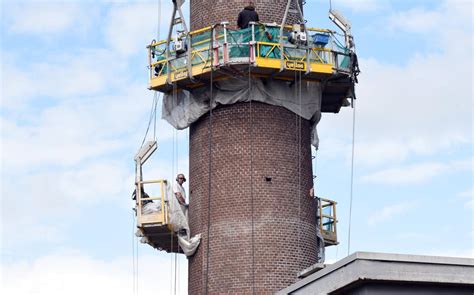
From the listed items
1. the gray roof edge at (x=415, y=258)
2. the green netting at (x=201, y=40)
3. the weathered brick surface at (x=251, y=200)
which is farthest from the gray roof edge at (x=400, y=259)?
the green netting at (x=201, y=40)

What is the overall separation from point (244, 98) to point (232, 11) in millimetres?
3702

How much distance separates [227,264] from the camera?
1954 inches

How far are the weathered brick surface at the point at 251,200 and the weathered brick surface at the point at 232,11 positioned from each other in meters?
3.54

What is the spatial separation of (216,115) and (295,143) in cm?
325

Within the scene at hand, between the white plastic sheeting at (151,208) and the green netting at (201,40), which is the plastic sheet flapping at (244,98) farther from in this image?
the white plastic sheeting at (151,208)

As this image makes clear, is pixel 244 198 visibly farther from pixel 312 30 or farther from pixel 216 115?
pixel 312 30

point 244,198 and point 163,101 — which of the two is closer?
point 244,198

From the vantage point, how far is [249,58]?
50094 millimetres

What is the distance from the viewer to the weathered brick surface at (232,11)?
52.5 metres

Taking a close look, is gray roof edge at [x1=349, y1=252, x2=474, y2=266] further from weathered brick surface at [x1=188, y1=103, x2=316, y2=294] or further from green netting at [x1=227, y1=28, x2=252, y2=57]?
green netting at [x1=227, y1=28, x2=252, y2=57]

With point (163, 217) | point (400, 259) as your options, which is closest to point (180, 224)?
point (163, 217)

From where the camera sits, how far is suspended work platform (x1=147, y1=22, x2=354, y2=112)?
50312mm

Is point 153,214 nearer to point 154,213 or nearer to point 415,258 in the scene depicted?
point 154,213

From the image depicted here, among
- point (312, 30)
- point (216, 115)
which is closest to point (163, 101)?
point (216, 115)
